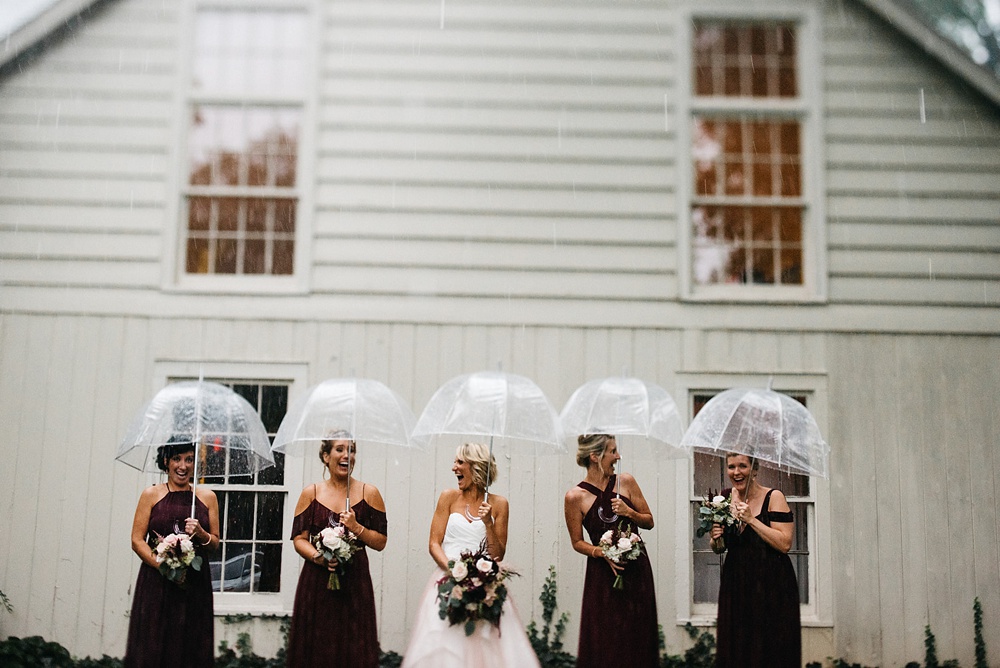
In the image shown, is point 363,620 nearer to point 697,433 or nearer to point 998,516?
point 697,433

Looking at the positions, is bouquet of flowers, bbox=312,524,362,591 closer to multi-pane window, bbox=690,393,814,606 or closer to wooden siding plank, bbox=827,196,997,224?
multi-pane window, bbox=690,393,814,606

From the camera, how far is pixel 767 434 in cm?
526

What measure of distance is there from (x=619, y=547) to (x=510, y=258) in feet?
9.80

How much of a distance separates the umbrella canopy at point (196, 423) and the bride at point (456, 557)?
1163 millimetres

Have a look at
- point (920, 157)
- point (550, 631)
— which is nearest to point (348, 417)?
point (550, 631)

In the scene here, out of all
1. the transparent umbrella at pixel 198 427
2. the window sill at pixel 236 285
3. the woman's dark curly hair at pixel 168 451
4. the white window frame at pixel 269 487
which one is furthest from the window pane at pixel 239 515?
the woman's dark curly hair at pixel 168 451

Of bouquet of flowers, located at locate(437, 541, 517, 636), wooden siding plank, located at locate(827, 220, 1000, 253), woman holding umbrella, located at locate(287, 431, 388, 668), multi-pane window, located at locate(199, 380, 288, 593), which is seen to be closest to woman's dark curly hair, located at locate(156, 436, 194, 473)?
woman holding umbrella, located at locate(287, 431, 388, 668)

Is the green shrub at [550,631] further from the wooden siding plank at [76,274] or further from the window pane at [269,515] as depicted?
the wooden siding plank at [76,274]

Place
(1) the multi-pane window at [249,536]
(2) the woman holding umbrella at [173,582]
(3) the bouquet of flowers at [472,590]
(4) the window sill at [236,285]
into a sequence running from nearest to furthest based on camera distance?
1. (3) the bouquet of flowers at [472,590]
2. (2) the woman holding umbrella at [173,582]
3. (1) the multi-pane window at [249,536]
4. (4) the window sill at [236,285]

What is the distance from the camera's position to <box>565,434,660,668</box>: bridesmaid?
5.52m

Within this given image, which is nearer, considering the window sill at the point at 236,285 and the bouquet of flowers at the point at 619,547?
the bouquet of flowers at the point at 619,547

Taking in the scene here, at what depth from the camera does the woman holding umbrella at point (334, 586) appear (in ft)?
17.7

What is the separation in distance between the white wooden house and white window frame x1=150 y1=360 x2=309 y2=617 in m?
0.03

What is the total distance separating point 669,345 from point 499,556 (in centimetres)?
280
